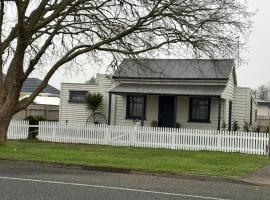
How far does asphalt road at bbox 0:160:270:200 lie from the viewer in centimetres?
1062

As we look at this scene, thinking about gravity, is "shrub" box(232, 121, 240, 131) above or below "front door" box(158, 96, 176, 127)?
below

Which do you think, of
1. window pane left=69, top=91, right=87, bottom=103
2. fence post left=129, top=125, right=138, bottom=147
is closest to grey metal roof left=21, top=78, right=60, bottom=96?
window pane left=69, top=91, right=87, bottom=103

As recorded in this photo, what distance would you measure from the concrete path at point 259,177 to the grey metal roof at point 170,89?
11.4 meters

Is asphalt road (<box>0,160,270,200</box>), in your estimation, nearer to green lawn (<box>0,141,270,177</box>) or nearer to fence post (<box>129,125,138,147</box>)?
green lawn (<box>0,141,270,177</box>)

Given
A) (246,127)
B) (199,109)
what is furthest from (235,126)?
(199,109)

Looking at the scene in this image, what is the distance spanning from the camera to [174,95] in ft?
95.3

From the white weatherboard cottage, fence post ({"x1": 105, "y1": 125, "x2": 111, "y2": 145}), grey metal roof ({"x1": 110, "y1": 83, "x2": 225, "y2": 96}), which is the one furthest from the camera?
the white weatherboard cottage

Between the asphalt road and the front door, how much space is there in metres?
16.4

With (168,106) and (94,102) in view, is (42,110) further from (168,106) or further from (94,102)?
(168,106)

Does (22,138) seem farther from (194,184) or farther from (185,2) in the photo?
(194,184)

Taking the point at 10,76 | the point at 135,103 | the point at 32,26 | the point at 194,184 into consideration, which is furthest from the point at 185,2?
the point at 135,103

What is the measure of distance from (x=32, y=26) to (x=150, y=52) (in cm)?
523

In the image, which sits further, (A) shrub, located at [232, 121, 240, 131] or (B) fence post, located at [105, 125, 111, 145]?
(A) shrub, located at [232, 121, 240, 131]

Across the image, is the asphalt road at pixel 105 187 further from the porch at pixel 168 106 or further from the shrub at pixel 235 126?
the shrub at pixel 235 126
